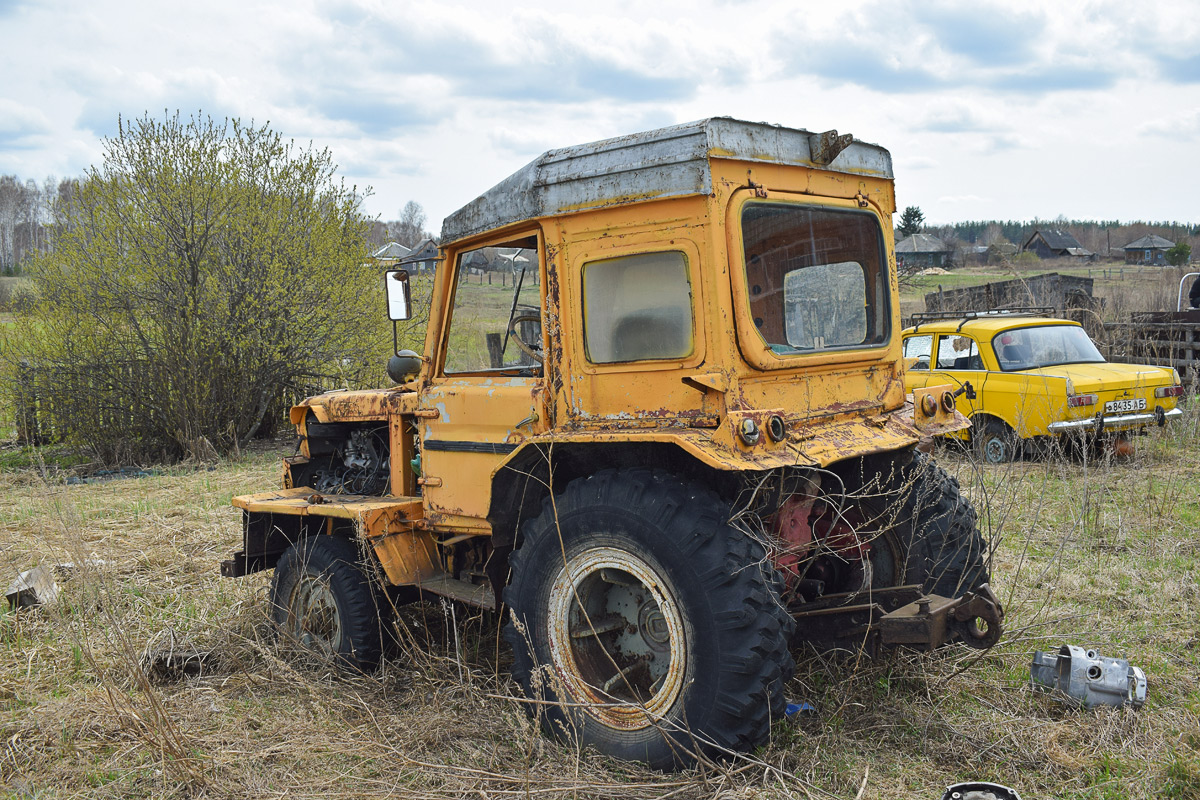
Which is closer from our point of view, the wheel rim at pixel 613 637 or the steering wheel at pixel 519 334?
the wheel rim at pixel 613 637

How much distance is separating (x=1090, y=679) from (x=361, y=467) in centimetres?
388

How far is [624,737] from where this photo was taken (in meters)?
3.36

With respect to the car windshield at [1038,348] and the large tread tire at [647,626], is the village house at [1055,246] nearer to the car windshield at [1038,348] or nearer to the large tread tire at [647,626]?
the car windshield at [1038,348]

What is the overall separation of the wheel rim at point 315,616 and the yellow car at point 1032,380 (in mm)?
6542

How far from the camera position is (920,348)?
10.8 meters

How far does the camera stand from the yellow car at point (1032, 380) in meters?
9.05

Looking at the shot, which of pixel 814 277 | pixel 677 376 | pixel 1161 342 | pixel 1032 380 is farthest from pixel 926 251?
pixel 677 376

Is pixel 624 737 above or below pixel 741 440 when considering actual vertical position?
below

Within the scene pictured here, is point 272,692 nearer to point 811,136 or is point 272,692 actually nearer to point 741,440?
point 741,440

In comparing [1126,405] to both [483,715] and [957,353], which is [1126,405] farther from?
[483,715]

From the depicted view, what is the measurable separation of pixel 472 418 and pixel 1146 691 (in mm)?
3152

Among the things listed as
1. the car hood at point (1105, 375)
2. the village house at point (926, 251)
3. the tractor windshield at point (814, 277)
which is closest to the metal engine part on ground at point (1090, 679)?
the tractor windshield at point (814, 277)

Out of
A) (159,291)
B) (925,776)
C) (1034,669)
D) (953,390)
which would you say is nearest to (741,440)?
(925,776)

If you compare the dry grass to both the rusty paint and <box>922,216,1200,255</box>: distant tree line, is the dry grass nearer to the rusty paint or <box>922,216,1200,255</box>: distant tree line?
the rusty paint
